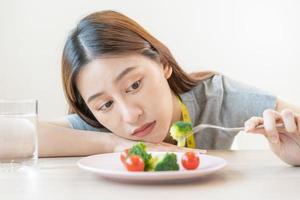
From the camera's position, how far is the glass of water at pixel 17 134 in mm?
921

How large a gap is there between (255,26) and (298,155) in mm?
1768

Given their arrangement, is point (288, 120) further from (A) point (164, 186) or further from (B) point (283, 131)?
(A) point (164, 186)

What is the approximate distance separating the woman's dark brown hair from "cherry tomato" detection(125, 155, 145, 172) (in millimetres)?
519

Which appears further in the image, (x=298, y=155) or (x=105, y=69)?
(x=105, y=69)

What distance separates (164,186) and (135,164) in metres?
0.07

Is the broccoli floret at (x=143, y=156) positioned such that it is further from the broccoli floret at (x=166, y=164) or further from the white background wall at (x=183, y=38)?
the white background wall at (x=183, y=38)

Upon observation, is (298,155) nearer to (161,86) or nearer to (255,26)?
(161,86)

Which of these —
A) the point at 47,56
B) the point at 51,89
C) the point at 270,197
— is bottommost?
the point at 51,89

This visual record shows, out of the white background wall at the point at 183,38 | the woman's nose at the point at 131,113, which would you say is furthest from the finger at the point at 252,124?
the white background wall at the point at 183,38

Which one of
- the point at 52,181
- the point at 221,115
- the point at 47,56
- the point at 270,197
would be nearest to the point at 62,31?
the point at 47,56

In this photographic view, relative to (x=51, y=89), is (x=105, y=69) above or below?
above

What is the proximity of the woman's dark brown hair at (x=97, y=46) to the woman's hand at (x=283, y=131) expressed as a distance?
490 mm

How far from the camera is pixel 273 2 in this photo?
2574 mm

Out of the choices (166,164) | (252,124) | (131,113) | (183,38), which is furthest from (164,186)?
(183,38)
